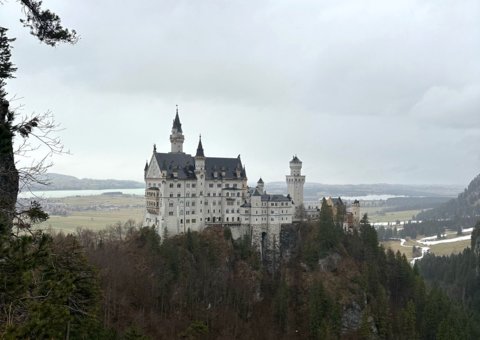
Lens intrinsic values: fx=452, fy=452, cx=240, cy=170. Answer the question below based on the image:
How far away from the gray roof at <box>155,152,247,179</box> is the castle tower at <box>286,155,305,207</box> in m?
13.2

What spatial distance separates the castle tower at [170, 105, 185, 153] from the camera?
97625 mm

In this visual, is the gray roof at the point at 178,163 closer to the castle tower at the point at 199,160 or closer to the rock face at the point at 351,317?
the castle tower at the point at 199,160

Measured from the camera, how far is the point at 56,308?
1506 centimetres

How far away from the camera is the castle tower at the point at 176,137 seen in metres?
97.6

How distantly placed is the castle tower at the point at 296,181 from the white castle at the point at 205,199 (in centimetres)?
443

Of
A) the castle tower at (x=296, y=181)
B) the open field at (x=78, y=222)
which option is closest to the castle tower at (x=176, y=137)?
the castle tower at (x=296, y=181)

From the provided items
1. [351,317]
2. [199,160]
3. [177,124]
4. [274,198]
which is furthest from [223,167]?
[351,317]

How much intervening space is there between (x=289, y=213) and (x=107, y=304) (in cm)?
4727

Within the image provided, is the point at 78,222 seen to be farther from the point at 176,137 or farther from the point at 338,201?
the point at 338,201

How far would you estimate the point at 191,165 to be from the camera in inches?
3659

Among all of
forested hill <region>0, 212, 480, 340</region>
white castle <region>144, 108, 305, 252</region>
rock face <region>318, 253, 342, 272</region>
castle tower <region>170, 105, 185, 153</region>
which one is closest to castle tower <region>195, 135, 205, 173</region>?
white castle <region>144, 108, 305, 252</region>

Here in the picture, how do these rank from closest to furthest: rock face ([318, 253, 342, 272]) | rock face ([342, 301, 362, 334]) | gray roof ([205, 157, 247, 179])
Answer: rock face ([342, 301, 362, 334]) < rock face ([318, 253, 342, 272]) < gray roof ([205, 157, 247, 179])

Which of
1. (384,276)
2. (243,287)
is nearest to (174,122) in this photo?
(243,287)

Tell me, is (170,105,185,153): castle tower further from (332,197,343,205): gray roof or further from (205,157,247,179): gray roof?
(332,197,343,205): gray roof
